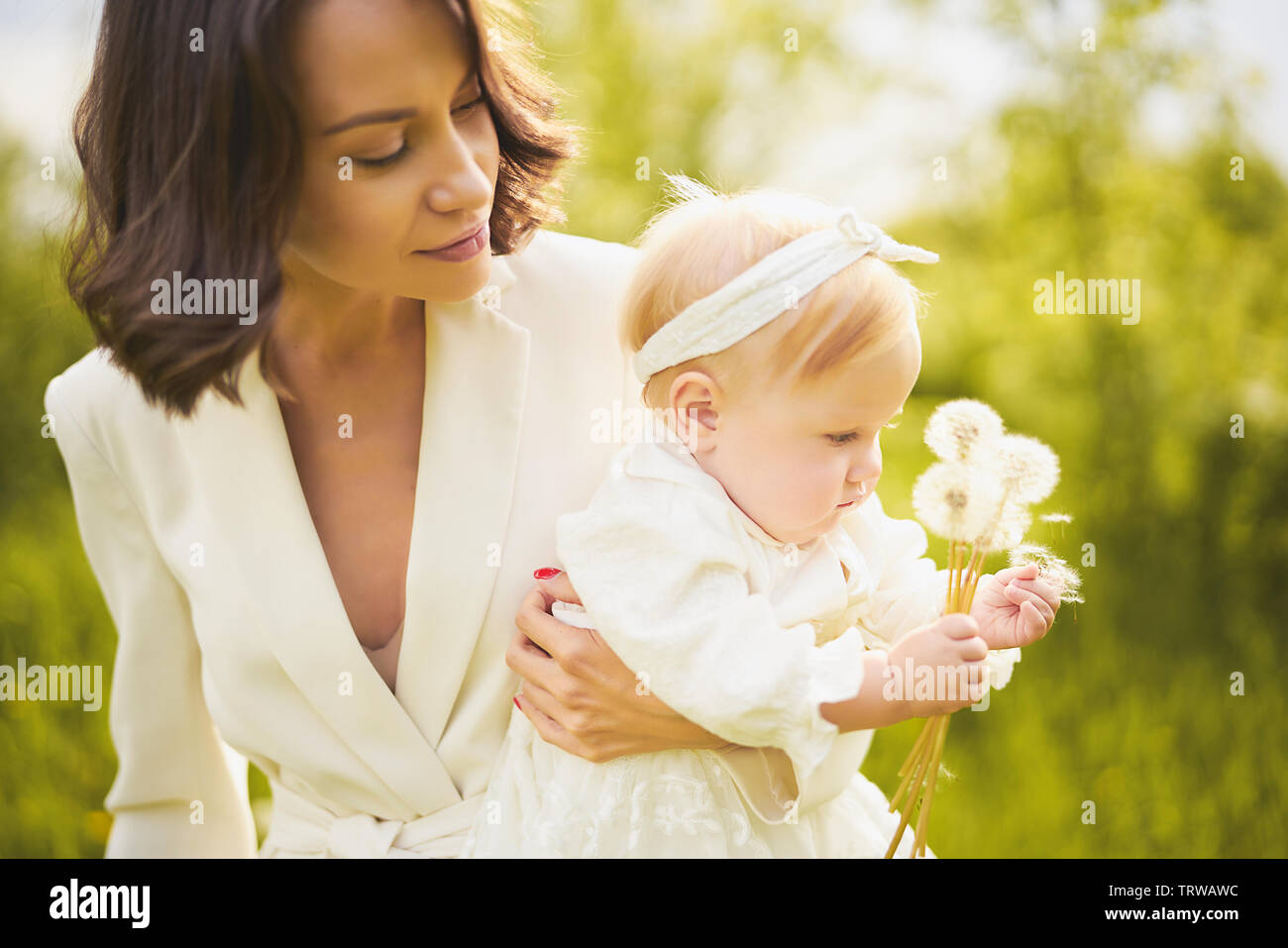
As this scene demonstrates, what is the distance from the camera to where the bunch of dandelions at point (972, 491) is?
57.3 inches

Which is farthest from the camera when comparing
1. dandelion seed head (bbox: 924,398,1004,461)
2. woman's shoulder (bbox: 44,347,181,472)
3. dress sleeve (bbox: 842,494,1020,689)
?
woman's shoulder (bbox: 44,347,181,472)

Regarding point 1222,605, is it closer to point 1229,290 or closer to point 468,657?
point 1229,290

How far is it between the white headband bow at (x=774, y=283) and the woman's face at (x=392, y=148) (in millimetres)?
368

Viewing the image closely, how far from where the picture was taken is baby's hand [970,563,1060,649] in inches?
61.7

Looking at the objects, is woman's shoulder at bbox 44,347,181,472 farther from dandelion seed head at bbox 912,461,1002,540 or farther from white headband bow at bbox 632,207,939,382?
dandelion seed head at bbox 912,461,1002,540

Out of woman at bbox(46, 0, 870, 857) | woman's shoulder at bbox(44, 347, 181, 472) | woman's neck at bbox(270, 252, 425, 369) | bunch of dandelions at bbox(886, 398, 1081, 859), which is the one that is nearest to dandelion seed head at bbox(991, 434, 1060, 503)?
bunch of dandelions at bbox(886, 398, 1081, 859)

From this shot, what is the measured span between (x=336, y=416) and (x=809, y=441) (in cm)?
86

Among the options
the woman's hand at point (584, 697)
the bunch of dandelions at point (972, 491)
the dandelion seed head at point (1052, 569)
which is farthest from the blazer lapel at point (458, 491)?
the dandelion seed head at point (1052, 569)

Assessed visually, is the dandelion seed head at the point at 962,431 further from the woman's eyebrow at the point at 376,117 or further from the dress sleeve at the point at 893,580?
the woman's eyebrow at the point at 376,117

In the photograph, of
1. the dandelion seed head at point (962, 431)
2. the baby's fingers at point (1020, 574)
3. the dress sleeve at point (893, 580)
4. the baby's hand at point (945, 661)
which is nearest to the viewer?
the baby's hand at point (945, 661)

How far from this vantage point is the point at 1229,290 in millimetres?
3301

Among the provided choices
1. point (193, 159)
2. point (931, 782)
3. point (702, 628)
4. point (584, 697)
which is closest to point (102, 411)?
point (193, 159)

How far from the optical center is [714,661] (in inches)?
57.0
